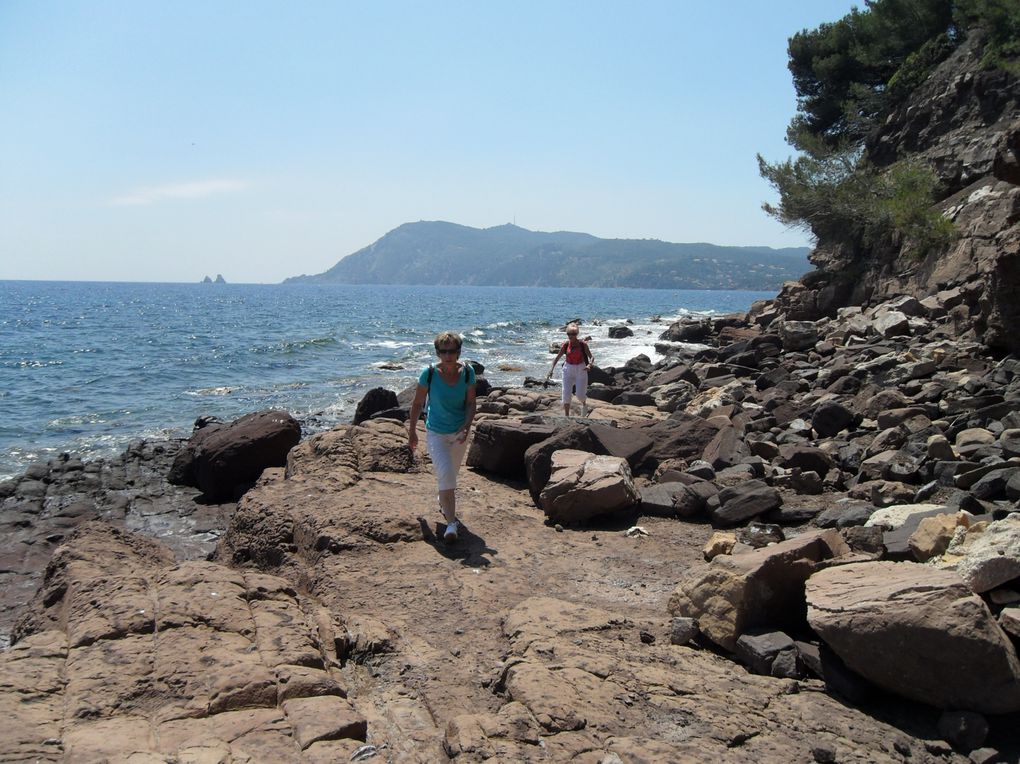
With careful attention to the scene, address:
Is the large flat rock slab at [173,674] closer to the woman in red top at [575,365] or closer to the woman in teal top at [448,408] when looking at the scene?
the woman in teal top at [448,408]

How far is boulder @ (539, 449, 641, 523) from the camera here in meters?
7.57

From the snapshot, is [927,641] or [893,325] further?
[893,325]

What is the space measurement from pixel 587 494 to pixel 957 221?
58.6ft

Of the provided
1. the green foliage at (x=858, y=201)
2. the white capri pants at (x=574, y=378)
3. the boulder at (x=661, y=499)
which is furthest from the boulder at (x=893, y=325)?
the boulder at (x=661, y=499)

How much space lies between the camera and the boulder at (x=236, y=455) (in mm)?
12055

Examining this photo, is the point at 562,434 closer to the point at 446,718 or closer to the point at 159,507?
the point at 446,718

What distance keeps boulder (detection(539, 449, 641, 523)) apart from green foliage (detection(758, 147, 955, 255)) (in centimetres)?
1701

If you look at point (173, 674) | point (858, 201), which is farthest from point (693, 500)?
point (858, 201)

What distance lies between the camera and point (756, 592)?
Answer: 464cm

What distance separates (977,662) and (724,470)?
537cm

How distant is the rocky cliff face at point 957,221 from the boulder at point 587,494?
7.07 meters

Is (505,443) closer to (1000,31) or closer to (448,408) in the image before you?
(448,408)

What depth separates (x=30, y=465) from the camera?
14.3 metres

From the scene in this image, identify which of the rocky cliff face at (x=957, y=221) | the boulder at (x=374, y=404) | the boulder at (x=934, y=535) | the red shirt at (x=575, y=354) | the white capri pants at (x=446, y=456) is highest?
the rocky cliff face at (x=957, y=221)
